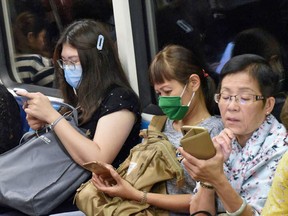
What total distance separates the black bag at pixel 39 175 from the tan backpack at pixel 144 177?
0.24 meters

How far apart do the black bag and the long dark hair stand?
15 centimetres

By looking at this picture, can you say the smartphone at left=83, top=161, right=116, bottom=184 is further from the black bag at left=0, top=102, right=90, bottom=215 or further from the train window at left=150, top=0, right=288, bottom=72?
the train window at left=150, top=0, right=288, bottom=72

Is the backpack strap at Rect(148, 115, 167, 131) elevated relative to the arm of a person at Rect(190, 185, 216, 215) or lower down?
elevated

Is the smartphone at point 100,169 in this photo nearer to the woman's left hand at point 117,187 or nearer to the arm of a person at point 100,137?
the woman's left hand at point 117,187

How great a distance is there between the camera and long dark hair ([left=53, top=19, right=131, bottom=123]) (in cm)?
285

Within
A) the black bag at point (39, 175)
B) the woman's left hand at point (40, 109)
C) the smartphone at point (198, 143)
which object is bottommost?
the black bag at point (39, 175)

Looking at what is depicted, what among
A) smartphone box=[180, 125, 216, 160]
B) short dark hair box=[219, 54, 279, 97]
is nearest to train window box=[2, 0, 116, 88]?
short dark hair box=[219, 54, 279, 97]

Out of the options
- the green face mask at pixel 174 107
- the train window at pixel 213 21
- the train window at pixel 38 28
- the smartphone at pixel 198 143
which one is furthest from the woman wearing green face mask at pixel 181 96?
the train window at pixel 38 28

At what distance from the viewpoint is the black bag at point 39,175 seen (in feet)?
8.63

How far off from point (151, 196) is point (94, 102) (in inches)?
27.7

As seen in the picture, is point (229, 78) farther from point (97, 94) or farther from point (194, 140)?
point (97, 94)

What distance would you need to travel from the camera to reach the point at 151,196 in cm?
229

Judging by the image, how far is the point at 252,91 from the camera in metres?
2.04

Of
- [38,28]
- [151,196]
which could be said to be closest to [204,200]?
[151,196]
